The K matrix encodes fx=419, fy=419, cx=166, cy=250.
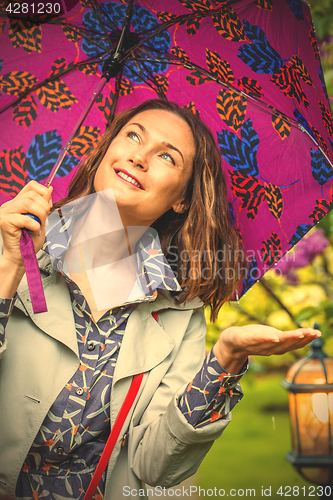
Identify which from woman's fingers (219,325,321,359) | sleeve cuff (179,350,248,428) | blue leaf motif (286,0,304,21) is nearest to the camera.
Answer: woman's fingers (219,325,321,359)

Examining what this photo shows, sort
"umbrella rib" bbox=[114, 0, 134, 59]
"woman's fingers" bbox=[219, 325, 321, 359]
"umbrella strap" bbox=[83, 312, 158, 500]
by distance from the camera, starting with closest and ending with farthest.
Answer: "woman's fingers" bbox=[219, 325, 321, 359]
"umbrella strap" bbox=[83, 312, 158, 500]
"umbrella rib" bbox=[114, 0, 134, 59]

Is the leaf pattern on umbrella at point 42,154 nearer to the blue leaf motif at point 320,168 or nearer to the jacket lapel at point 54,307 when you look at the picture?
the jacket lapel at point 54,307

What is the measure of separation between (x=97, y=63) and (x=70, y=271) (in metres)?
1.19

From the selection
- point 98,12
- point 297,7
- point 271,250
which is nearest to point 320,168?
point 271,250

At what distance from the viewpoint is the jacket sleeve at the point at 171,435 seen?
1.65 metres

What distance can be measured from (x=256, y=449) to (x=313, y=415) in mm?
2412

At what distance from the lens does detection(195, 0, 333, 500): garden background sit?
9.45 feet

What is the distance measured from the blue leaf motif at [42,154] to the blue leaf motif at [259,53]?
110 centimetres

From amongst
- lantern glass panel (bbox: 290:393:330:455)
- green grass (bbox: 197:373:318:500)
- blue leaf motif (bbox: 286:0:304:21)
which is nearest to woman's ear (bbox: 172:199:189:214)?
blue leaf motif (bbox: 286:0:304:21)

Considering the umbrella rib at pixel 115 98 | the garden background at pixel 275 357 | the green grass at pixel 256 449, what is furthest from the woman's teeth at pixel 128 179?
the green grass at pixel 256 449

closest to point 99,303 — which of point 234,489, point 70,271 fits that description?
point 70,271

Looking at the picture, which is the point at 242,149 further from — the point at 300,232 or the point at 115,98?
the point at 115,98

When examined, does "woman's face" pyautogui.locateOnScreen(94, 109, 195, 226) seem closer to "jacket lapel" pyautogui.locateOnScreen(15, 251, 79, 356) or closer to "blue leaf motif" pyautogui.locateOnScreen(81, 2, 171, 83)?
"blue leaf motif" pyautogui.locateOnScreen(81, 2, 171, 83)

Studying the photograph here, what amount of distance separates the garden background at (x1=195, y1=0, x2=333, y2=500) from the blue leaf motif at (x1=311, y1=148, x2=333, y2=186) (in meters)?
0.69
